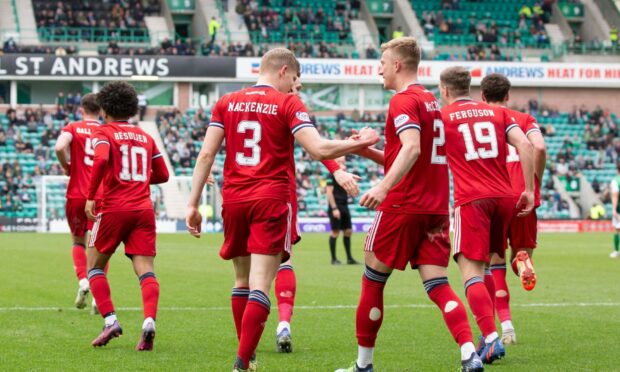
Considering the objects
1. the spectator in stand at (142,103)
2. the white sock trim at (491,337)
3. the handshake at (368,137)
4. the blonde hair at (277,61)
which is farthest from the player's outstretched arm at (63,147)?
the spectator in stand at (142,103)

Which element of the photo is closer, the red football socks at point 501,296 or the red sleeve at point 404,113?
the red sleeve at point 404,113

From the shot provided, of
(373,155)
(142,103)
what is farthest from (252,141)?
(142,103)

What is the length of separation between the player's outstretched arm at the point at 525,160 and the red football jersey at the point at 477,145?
0.06 metres

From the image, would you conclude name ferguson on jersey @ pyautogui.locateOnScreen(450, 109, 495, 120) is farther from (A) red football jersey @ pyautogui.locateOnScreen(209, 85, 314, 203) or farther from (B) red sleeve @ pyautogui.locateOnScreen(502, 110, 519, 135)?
(A) red football jersey @ pyautogui.locateOnScreen(209, 85, 314, 203)

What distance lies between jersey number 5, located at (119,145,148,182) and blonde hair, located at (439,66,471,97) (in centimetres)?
279

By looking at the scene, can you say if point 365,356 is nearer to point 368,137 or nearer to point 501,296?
point 368,137

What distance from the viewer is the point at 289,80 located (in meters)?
7.45

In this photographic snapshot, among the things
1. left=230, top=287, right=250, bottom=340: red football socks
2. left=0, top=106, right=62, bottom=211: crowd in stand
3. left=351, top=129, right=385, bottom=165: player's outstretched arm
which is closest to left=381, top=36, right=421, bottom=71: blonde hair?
left=351, top=129, right=385, bottom=165: player's outstretched arm

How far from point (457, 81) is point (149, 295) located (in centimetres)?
321

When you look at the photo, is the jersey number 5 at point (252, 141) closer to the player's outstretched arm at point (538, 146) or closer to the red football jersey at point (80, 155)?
the player's outstretched arm at point (538, 146)

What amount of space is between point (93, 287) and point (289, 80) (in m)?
3.08

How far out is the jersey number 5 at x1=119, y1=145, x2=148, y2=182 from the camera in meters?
9.23

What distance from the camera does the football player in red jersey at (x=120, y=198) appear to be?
913 centimetres

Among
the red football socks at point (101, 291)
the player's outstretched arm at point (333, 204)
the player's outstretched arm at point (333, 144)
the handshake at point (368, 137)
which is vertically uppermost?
the handshake at point (368, 137)
